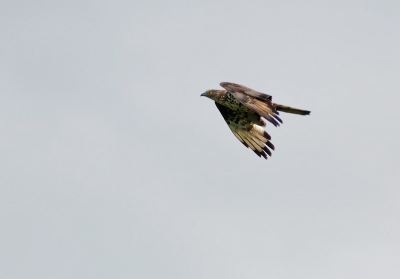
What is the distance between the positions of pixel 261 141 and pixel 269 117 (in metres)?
3.19

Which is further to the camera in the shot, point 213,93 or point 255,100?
point 213,93

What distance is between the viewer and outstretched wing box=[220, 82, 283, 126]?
1819 centimetres

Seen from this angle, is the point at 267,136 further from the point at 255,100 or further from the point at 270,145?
the point at 255,100

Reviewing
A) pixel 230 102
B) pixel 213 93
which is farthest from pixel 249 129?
pixel 213 93

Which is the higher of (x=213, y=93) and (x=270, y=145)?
(x=213, y=93)

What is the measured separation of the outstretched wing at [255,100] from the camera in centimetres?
1819

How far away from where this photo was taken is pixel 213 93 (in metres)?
20.9

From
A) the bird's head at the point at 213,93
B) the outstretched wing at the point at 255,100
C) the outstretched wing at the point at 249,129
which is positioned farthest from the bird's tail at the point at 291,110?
the bird's head at the point at 213,93

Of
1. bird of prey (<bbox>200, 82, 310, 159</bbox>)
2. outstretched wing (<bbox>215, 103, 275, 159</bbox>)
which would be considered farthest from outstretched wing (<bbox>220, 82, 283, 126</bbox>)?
outstretched wing (<bbox>215, 103, 275, 159</bbox>)

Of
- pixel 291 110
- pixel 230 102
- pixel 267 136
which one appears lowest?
pixel 291 110

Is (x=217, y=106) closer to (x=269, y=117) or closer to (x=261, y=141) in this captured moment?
(x=261, y=141)

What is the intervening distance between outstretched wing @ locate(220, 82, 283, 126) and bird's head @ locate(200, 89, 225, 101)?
2.97 feet

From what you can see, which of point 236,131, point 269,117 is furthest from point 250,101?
point 236,131

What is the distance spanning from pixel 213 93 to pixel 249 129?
55.1 inches
